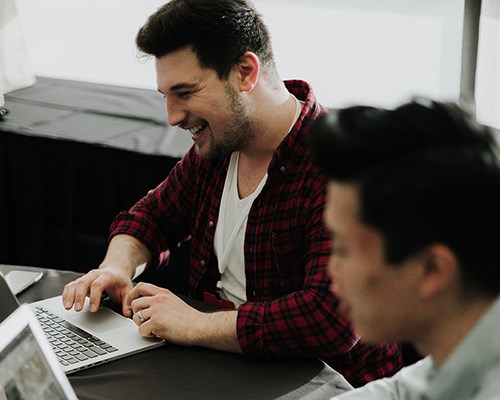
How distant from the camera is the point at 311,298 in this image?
4.81ft

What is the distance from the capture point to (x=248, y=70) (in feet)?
5.51

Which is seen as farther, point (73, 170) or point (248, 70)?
point (73, 170)

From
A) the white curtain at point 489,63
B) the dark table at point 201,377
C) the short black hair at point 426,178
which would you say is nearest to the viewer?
the short black hair at point 426,178

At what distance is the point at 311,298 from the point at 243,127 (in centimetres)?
41

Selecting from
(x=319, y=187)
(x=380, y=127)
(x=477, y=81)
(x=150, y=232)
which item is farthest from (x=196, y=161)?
(x=380, y=127)

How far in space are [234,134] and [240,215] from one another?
0.56 feet

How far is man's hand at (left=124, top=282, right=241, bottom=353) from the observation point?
56.7 inches

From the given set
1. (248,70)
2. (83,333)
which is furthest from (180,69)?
(83,333)

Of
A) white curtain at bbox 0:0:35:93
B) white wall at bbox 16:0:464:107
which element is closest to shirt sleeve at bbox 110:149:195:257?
white wall at bbox 16:0:464:107

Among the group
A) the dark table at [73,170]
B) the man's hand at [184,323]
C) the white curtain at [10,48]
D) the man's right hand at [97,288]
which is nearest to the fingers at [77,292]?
the man's right hand at [97,288]

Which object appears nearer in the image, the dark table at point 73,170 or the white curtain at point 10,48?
the dark table at point 73,170

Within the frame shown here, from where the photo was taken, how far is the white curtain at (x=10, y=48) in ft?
9.41

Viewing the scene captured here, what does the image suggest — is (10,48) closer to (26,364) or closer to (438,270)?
(26,364)

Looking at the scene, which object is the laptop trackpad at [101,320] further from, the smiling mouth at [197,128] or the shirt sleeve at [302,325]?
the smiling mouth at [197,128]
